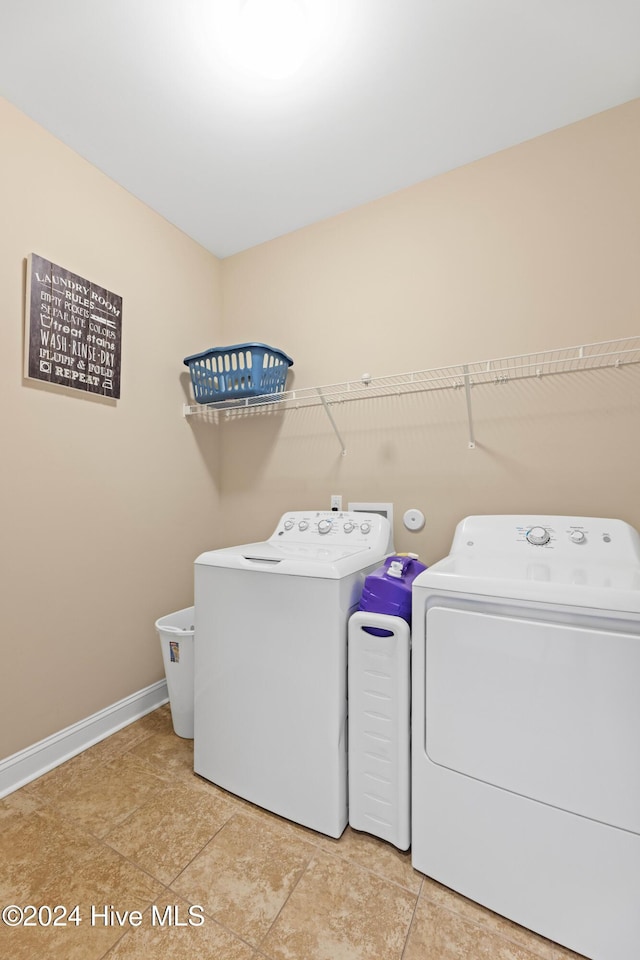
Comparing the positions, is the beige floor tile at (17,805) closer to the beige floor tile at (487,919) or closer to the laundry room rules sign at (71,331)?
the beige floor tile at (487,919)

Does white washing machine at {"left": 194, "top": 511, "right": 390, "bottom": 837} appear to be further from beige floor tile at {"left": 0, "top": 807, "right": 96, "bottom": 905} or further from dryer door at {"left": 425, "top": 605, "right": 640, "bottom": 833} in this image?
beige floor tile at {"left": 0, "top": 807, "right": 96, "bottom": 905}

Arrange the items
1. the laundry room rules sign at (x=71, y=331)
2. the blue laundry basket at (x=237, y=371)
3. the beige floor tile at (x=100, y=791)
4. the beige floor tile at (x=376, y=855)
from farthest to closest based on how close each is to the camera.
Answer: the blue laundry basket at (x=237, y=371) → the laundry room rules sign at (x=71, y=331) → the beige floor tile at (x=100, y=791) → the beige floor tile at (x=376, y=855)

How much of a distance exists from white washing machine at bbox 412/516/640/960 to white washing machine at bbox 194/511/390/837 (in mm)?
255

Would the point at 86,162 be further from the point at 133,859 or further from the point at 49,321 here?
the point at 133,859

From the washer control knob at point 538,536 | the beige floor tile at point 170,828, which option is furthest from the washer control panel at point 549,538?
the beige floor tile at point 170,828

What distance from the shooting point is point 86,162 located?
1.84 meters

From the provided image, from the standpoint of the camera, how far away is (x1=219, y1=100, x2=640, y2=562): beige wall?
5.24 ft

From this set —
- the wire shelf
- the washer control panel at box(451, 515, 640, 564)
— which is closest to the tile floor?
the washer control panel at box(451, 515, 640, 564)

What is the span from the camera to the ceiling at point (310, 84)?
130 centimetres

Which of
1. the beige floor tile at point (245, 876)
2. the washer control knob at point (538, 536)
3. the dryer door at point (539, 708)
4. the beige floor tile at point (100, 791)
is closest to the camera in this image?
the dryer door at point (539, 708)

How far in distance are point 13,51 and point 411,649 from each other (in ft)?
7.51

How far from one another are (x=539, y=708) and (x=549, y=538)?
662 mm

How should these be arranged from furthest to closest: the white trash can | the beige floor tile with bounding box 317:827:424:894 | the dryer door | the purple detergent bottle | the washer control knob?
the white trash can < the washer control knob < the purple detergent bottle < the beige floor tile with bounding box 317:827:424:894 < the dryer door

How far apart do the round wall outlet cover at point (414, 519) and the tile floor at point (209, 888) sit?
3.64ft
